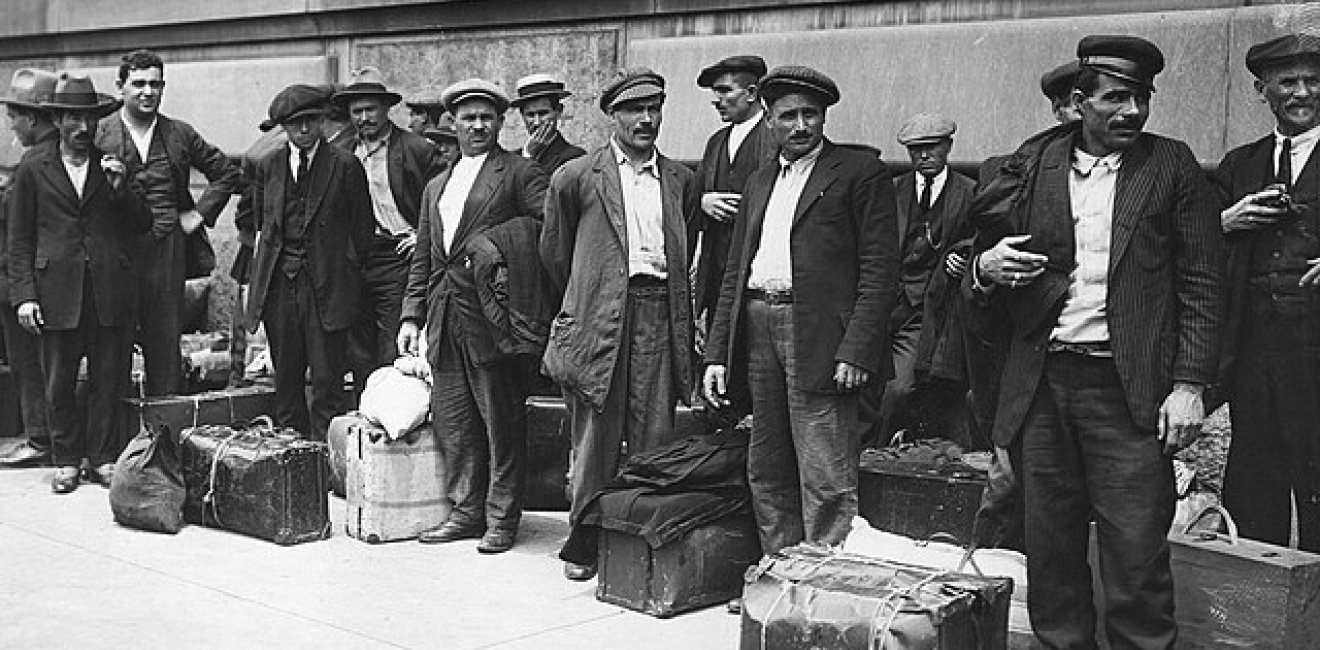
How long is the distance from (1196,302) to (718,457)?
2.14 metres

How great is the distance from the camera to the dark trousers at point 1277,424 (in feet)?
19.8

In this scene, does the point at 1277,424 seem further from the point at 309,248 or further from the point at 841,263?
the point at 309,248

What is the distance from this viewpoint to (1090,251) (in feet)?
17.3

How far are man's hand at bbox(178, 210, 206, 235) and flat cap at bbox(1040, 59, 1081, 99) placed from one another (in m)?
5.26

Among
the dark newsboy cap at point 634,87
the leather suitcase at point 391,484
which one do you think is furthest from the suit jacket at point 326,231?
the dark newsboy cap at point 634,87

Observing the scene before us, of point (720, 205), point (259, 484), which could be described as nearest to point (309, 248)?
point (259, 484)

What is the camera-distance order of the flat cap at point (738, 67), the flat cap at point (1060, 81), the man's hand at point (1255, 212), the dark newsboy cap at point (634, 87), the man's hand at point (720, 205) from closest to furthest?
the man's hand at point (1255, 212), the flat cap at point (1060, 81), the dark newsboy cap at point (634, 87), the man's hand at point (720, 205), the flat cap at point (738, 67)

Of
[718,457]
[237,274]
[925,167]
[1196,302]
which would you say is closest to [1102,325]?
[1196,302]

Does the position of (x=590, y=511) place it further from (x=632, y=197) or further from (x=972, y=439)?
(x=972, y=439)

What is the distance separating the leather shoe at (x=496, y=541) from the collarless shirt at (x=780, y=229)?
6.26 ft

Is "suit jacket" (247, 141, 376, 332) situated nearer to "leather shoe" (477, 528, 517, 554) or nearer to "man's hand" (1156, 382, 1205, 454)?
"leather shoe" (477, 528, 517, 554)

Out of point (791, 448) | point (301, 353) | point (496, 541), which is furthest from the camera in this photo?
point (301, 353)

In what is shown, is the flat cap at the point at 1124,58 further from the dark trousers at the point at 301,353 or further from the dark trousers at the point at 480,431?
the dark trousers at the point at 301,353

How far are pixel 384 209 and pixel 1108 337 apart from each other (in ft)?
17.2
